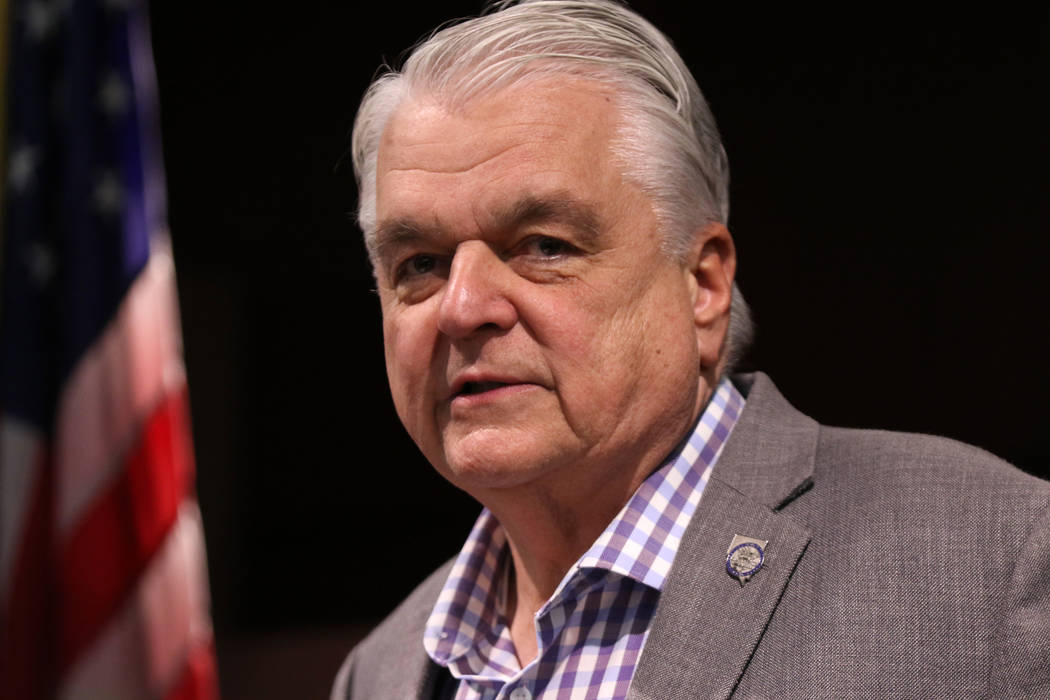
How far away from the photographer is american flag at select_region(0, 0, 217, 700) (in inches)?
114

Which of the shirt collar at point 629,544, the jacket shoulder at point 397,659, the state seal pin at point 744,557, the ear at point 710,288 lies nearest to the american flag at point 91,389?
the jacket shoulder at point 397,659

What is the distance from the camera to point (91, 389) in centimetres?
301

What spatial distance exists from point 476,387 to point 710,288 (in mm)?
406

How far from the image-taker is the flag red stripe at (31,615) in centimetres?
284

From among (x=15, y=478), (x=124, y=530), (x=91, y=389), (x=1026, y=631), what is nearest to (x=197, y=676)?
(x=124, y=530)

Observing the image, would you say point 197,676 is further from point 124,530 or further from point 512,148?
point 512,148

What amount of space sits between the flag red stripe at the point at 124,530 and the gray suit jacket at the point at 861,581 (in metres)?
1.97

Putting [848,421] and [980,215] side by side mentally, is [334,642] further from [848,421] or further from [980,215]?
[980,215]

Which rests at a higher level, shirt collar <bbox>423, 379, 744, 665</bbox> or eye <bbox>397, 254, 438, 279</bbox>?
eye <bbox>397, 254, 438, 279</bbox>

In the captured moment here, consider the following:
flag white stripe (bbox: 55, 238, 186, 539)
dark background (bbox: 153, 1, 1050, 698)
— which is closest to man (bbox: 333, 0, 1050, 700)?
flag white stripe (bbox: 55, 238, 186, 539)

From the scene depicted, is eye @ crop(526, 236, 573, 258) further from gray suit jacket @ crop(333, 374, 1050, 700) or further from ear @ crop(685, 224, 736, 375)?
gray suit jacket @ crop(333, 374, 1050, 700)

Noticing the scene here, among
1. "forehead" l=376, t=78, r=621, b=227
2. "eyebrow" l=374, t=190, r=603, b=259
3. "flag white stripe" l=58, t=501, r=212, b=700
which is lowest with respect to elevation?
"flag white stripe" l=58, t=501, r=212, b=700

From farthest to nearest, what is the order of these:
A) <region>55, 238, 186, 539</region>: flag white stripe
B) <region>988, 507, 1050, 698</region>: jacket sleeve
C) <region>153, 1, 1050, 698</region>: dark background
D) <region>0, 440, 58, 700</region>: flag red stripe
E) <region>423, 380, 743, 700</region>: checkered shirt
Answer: <region>153, 1, 1050, 698</region>: dark background → <region>55, 238, 186, 539</region>: flag white stripe → <region>0, 440, 58, 700</region>: flag red stripe → <region>423, 380, 743, 700</region>: checkered shirt → <region>988, 507, 1050, 698</region>: jacket sleeve

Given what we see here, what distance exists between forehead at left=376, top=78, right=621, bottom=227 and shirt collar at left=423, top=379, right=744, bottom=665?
→ 0.42 meters
